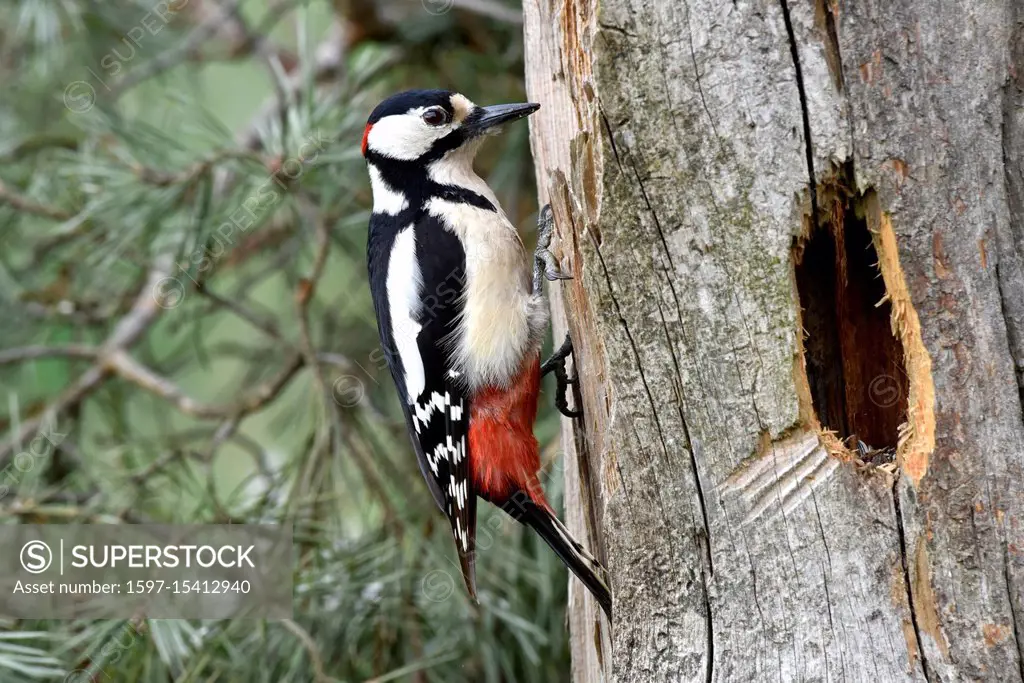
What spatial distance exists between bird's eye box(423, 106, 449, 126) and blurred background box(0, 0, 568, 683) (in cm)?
41

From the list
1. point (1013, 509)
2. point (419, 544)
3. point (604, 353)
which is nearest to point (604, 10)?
point (604, 353)

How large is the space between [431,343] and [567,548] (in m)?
0.72

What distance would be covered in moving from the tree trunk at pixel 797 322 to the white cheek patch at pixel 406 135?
1.11m

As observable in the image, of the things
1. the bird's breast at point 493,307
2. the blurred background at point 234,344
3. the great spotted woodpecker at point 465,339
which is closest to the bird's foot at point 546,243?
the great spotted woodpecker at point 465,339

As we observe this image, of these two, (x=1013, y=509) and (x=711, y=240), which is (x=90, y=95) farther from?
(x=1013, y=509)

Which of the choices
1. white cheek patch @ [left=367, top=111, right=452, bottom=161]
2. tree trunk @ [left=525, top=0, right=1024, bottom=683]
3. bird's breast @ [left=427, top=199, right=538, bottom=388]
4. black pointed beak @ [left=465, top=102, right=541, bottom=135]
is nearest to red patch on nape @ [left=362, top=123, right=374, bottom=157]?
white cheek patch @ [left=367, top=111, right=452, bottom=161]

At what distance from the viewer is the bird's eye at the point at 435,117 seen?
279cm

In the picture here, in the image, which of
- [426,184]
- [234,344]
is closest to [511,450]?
[426,184]

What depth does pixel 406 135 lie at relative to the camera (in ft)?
9.29

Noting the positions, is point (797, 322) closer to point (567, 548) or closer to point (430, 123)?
point (567, 548)

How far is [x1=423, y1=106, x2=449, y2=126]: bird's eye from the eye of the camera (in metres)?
2.79

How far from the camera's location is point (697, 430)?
1.70 meters

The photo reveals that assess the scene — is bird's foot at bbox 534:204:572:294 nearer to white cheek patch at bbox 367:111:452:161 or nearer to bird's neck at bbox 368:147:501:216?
bird's neck at bbox 368:147:501:216

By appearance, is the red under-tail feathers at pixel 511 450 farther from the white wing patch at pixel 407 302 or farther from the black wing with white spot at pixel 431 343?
the white wing patch at pixel 407 302
